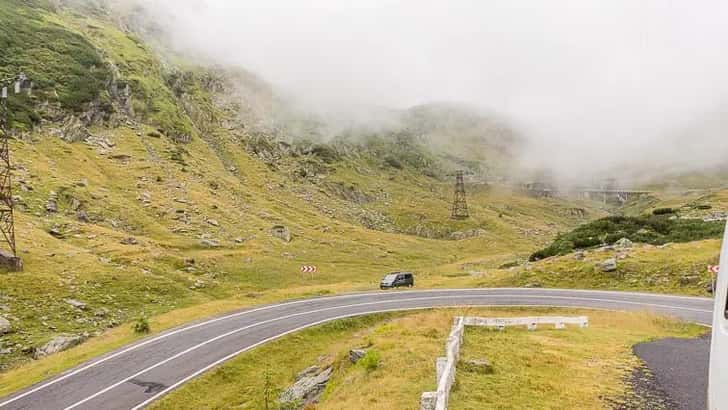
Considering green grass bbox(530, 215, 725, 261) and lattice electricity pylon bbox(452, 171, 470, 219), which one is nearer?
green grass bbox(530, 215, 725, 261)

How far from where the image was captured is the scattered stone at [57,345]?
33.0 meters

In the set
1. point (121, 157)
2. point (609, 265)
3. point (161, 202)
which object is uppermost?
point (121, 157)

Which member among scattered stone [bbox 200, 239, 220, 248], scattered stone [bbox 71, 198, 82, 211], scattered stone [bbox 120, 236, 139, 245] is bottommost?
scattered stone [bbox 120, 236, 139, 245]

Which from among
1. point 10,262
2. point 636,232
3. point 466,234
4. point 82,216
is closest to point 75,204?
point 82,216

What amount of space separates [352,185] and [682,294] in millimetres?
137838

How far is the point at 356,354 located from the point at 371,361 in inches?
146

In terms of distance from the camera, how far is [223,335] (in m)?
32.5

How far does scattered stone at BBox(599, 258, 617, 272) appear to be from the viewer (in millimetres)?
46237

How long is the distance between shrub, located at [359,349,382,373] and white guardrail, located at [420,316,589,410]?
9.24ft

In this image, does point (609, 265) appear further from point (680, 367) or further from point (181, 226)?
point (181, 226)

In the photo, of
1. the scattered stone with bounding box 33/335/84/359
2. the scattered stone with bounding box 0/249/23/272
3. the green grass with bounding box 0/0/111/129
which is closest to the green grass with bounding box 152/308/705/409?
the scattered stone with bounding box 33/335/84/359

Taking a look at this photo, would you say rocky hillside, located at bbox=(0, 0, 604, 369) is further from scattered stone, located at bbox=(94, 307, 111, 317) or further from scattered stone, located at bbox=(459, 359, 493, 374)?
scattered stone, located at bbox=(459, 359, 493, 374)

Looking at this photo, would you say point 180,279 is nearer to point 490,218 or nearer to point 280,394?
point 280,394

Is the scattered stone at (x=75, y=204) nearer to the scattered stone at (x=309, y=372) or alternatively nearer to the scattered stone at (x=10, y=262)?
the scattered stone at (x=10, y=262)
